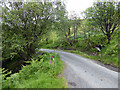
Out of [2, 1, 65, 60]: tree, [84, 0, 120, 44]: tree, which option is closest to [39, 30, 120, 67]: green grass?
[84, 0, 120, 44]: tree

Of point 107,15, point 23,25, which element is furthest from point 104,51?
point 23,25

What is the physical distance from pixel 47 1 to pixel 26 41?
692 centimetres

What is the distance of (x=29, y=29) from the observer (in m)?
10.3

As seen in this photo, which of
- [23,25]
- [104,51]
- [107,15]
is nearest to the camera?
[23,25]

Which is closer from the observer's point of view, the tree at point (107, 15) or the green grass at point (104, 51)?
the green grass at point (104, 51)

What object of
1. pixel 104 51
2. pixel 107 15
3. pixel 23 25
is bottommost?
pixel 104 51

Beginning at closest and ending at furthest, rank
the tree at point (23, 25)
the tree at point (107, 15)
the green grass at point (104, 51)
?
the green grass at point (104, 51), the tree at point (23, 25), the tree at point (107, 15)

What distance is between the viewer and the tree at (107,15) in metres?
11.3

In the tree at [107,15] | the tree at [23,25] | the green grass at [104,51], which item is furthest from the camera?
the tree at [107,15]

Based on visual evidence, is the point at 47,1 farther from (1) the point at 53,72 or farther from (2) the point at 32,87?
(2) the point at 32,87

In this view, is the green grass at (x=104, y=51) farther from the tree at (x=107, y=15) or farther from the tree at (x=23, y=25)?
the tree at (x=23, y=25)

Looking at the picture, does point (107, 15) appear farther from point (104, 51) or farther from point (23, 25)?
point (23, 25)

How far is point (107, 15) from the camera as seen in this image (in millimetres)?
11836

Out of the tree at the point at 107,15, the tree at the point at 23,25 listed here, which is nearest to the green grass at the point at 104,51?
the tree at the point at 107,15
